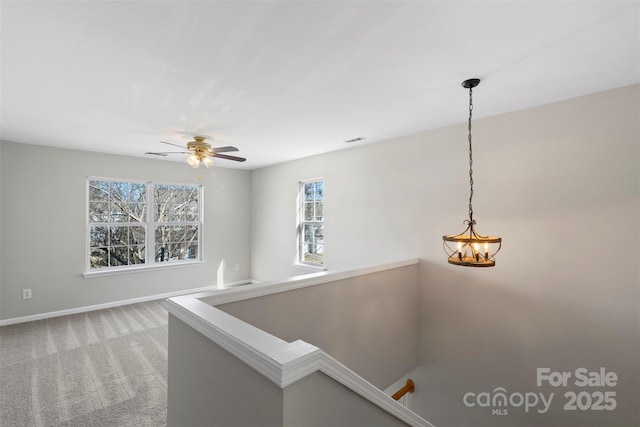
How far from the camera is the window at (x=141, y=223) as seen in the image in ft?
15.2

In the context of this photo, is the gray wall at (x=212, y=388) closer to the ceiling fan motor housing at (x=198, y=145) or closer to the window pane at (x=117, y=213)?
the ceiling fan motor housing at (x=198, y=145)

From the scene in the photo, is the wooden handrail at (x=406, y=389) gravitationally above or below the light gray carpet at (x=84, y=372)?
below

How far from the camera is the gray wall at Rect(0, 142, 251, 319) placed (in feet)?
12.9

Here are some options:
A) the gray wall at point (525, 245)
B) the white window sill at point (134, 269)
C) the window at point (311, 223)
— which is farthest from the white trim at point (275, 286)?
the white window sill at point (134, 269)

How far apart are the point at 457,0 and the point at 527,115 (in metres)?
1.88

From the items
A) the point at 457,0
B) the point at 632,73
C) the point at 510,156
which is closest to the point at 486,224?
the point at 510,156

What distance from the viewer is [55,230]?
4.22 meters

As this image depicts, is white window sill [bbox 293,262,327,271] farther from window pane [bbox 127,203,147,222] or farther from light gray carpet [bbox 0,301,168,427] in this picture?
window pane [bbox 127,203,147,222]

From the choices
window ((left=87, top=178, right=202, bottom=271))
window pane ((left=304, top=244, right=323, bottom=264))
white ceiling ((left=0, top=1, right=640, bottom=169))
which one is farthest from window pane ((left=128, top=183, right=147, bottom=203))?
window pane ((left=304, top=244, right=323, bottom=264))

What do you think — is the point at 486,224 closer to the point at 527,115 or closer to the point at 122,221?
the point at 527,115

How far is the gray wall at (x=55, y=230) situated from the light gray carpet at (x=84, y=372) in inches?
17.7

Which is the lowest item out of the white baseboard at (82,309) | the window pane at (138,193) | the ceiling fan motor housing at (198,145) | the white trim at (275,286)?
the white baseboard at (82,309)

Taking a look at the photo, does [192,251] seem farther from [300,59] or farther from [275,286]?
[300,59]

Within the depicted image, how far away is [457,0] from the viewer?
1.40 metres
